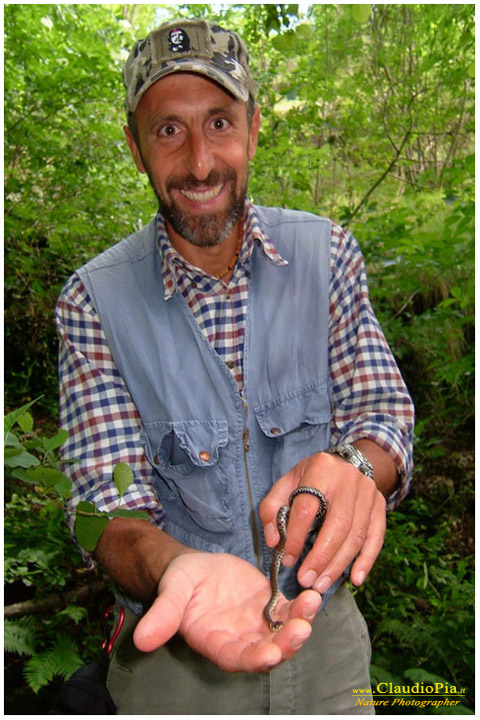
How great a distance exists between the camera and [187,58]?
7.31 ft

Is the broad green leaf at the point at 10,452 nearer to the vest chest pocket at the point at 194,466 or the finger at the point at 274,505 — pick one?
the finger at the point at 274,505

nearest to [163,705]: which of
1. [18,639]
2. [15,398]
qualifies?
[18,639]

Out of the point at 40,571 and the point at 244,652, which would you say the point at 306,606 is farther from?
the point at 40,571

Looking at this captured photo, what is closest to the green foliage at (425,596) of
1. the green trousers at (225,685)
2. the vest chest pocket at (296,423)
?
the green trousers at (225,685)

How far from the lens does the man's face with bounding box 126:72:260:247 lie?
2.25m

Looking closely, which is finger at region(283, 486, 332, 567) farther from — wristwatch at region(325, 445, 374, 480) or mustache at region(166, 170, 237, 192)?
mustache at region(166, 170, 237, 192)

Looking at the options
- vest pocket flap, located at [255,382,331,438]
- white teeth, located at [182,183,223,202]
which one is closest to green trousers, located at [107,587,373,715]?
vest pocket flap, located at [255,382,331,438]

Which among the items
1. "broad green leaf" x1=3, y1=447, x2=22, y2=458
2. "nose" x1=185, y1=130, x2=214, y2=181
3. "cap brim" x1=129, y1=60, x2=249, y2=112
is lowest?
"broad green leaf" x1=3, y1=447, x2=22, y2=458

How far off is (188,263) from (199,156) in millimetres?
417

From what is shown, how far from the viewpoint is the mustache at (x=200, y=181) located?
2307 mm

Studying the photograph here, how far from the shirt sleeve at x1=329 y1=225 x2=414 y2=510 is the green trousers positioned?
62 cm

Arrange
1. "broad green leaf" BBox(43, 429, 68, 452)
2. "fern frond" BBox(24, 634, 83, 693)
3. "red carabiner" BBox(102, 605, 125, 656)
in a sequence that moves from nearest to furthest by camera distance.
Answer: "broad green leaf" BBox(43, 429, 68, 452)
"red carabiner" BBox(102, 605, 125, 656)
"fern frond" BBox(24, 634, 83, 693)

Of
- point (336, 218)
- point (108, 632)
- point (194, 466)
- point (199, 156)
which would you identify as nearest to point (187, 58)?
point (199, 156)

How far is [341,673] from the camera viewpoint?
203 centimetres
